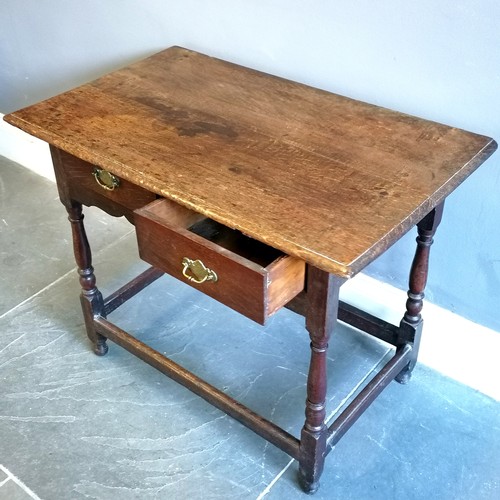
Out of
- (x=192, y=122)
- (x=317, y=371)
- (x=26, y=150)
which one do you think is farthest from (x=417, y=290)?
(x=26, y=150)

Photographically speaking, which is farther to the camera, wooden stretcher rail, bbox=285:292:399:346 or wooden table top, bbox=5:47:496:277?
wooden stretcher rail, bbox=285:292:399:346

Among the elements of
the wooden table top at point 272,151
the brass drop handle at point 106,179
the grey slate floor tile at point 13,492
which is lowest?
the grey slate floor tile at point 13,492

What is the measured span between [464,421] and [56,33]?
1529 millimetres

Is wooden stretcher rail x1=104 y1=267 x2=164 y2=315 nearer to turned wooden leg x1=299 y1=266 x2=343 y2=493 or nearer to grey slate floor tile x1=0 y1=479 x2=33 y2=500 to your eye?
grey slate floor tile x1=0 y1=479 x2=33 y2=500

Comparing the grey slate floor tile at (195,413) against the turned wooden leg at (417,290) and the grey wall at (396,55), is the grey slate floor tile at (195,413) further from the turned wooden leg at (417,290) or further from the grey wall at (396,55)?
the grey wall at (396,55)

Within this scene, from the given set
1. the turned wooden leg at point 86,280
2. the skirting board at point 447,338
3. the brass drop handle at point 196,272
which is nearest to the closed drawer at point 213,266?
the brass drop handle at point 196,272

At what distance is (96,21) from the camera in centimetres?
192

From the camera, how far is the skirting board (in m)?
1.57

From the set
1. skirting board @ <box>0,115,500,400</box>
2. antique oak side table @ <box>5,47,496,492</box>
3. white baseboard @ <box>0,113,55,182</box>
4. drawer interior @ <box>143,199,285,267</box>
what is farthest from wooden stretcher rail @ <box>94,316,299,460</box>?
white baseboard @ <box>0,113,55,182</box>

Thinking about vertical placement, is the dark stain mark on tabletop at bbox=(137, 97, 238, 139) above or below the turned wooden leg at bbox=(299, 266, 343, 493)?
above

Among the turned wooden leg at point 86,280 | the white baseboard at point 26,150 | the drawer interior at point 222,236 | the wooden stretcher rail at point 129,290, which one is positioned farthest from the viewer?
the white baseboard at point 26,150

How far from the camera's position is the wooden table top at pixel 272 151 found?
1.05 meters

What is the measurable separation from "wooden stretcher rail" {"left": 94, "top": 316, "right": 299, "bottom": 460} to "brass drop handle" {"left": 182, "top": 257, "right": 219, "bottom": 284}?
14.6 inches

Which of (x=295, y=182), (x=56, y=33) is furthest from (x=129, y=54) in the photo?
(x=295, y=182)
